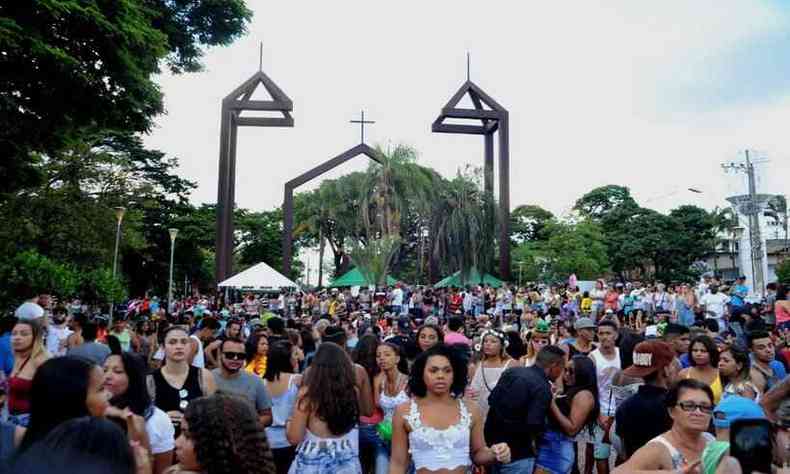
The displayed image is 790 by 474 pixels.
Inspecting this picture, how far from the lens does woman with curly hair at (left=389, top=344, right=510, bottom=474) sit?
347cm

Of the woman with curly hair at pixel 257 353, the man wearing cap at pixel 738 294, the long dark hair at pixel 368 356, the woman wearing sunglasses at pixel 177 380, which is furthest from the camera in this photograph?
the man wearing cap at pixel 738 294

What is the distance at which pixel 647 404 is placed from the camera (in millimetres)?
4000

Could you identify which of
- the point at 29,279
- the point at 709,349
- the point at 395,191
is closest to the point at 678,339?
the point at 709,349

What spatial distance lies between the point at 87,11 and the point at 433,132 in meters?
21.2

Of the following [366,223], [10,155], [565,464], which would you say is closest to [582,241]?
[366,223]

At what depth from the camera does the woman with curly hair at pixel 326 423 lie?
3734 millimetres

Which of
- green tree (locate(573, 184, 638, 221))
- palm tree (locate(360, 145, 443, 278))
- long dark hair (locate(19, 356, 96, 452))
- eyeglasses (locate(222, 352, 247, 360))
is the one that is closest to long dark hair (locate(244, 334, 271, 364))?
eyeglasses (locate(222, 352, 247, 360))

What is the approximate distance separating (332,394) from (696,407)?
6.55 feet

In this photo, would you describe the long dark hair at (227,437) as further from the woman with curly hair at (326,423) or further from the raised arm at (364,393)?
the raised arm at (364,393)

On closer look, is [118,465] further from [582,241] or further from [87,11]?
[582,241]

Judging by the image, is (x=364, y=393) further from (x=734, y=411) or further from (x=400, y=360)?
(x=734, y=411)

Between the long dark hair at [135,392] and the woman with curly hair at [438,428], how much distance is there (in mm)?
1414

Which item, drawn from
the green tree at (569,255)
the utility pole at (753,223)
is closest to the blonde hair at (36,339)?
Result: the utility pole at (753,223)

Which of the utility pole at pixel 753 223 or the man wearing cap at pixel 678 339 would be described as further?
the utility pole at pixel 753 223
